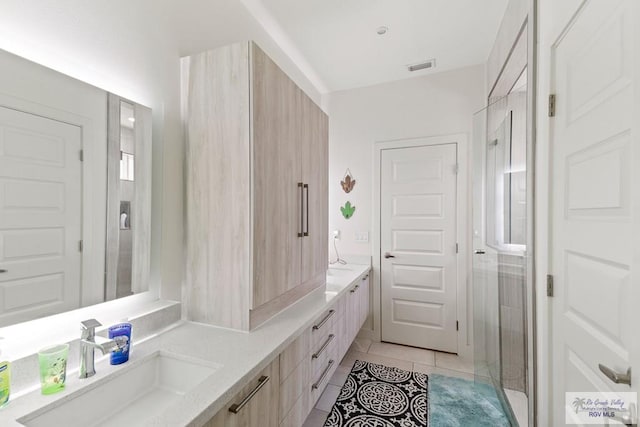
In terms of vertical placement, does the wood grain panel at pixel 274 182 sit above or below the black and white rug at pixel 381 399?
above

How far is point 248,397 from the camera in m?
1.01

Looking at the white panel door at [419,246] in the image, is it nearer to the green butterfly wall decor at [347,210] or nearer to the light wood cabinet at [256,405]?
the green butterfly wall decor at [347,210]

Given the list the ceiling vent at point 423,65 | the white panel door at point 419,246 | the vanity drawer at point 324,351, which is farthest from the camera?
the white panel door at point 419,246

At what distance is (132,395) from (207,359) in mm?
294

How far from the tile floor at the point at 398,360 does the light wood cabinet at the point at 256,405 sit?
3.58 feet

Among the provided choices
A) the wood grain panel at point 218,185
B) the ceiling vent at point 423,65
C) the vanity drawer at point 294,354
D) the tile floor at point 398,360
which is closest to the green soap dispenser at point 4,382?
the wood grain panel at point 218,185

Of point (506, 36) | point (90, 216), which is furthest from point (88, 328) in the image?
point (506, 36)

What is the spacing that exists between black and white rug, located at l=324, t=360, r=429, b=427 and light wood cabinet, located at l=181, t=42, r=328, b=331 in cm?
100

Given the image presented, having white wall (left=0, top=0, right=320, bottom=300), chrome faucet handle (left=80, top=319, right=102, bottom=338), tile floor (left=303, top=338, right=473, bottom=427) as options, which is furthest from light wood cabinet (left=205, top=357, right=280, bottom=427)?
tile floor (left=303, top=338, right=473, bottom=427)

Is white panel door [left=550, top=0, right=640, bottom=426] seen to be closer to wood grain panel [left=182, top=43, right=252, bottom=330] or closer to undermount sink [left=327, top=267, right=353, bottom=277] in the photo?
wood grain panel [left=182, top=43, right=252, bottom=330]

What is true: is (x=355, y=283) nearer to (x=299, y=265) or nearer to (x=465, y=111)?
(x=299, y=265)

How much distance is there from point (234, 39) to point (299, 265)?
1.56 metres

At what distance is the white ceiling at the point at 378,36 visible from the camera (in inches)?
78.5

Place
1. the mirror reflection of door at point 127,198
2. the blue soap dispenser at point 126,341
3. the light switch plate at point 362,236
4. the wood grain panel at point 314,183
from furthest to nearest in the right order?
the light switch plate at point 362,236, the wood grain panel at point 314,183, the mirror reflection of door at point 127,198, the blue soap dispenser at point 126,341
